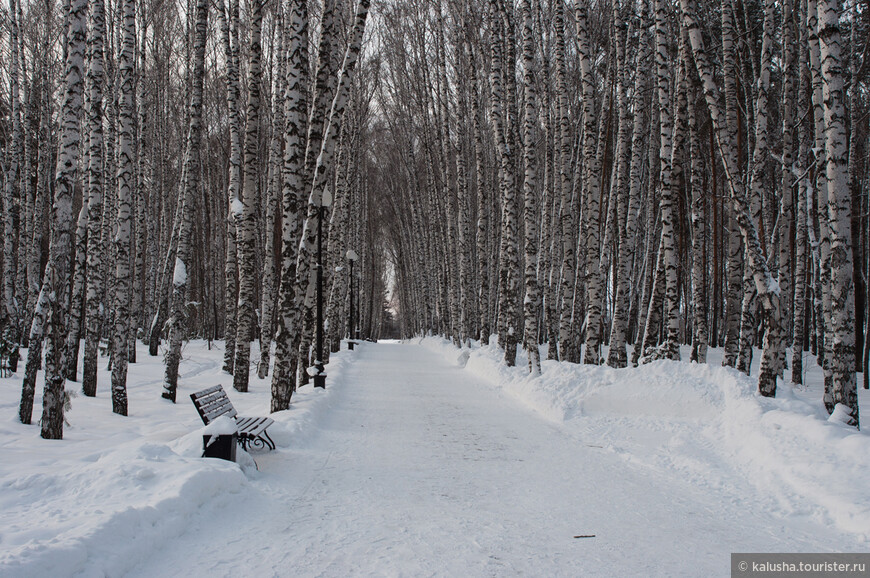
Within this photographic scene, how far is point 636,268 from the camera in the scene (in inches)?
942

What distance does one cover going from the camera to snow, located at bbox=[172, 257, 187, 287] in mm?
9977

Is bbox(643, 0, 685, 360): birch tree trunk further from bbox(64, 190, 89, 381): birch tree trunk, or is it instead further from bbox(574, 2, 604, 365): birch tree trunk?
bbox(64, 190, 89, 381): birch tree trunk

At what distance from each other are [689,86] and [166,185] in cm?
2153

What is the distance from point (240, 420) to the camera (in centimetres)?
627

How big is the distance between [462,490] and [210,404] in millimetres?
3331

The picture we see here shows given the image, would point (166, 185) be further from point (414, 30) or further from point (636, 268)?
point (636, 268)

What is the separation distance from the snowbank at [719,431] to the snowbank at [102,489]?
174 inches

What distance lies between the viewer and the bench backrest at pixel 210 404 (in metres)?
6.04

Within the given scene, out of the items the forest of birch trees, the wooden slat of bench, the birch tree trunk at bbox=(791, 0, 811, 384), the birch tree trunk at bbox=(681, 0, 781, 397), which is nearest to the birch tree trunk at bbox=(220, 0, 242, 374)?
the forest of birch trees

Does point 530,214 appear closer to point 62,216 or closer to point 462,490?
point 462,490

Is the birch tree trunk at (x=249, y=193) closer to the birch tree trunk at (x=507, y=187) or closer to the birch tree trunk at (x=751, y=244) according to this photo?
the birch tree trunk at (x=507, y=187)

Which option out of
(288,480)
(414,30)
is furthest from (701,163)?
(414,30)

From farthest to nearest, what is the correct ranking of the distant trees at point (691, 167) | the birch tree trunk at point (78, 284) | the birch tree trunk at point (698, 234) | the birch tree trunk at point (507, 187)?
1. the birch tree trunk at point (507, 187)
2. the birch tree trunk at point (698, 234)
3. the birch tree trunk at point (78, 284)
4. the distant trees at point (691, 167)

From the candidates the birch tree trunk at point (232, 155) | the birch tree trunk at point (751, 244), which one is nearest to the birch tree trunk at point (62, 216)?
the birch tree trunk at point (232, 155)
